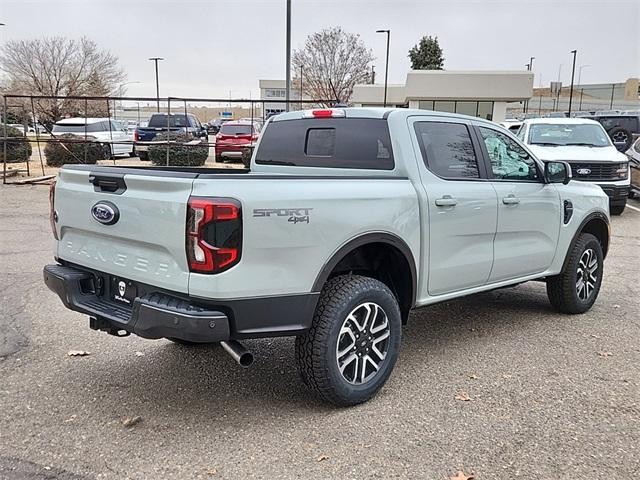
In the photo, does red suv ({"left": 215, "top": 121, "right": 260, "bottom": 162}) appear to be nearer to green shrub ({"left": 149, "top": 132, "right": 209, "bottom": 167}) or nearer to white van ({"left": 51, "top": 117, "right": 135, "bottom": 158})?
green shrub ({"left": 149, "top": 132, "right": 209, "bottom": 167})

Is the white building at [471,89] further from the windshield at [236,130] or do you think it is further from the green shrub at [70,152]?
the green shrub at [70,152]

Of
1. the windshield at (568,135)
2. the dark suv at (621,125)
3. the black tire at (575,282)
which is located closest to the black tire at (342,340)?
the black tire at (575,282)

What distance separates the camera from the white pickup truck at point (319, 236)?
9.89ft

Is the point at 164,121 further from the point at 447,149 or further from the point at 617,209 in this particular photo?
the point at 447,149

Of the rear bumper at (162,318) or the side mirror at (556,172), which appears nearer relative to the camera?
the rear bumper at (162,318)

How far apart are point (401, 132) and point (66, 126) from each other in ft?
65.1

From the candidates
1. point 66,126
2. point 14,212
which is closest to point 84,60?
point 66,126

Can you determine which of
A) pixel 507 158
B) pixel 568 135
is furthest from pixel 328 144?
pixel 568 135

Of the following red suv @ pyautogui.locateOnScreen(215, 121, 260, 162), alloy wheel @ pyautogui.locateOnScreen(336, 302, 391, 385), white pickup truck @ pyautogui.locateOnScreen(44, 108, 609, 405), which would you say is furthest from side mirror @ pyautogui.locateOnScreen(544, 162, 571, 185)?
red suv @ pyautogui.locateOnScreen(215, 121, 260, 162)

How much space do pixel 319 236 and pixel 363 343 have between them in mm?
816

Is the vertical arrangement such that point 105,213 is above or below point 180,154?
above

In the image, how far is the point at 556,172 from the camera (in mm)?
5082

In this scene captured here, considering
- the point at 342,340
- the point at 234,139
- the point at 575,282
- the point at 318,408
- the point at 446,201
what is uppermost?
the point at 446,201

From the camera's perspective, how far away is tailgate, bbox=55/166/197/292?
3.04 metres
